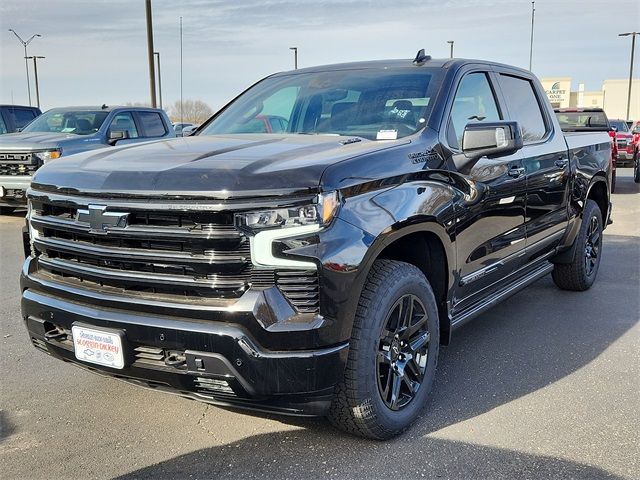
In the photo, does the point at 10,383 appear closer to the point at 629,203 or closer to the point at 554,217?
the point at 554,217

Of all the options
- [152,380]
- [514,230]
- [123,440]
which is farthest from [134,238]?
[514,230]

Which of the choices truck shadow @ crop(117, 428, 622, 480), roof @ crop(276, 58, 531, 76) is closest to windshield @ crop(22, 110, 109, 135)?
roof @ crop(276, 58, 531, 76)

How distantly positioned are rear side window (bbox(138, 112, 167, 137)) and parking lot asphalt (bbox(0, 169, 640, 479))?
7.52m

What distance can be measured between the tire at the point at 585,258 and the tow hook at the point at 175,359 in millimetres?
4099

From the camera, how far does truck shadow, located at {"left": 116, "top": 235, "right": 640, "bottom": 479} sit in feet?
8.95

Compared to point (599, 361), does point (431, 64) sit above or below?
above

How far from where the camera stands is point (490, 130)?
11.0ft

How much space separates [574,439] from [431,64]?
2.34 m

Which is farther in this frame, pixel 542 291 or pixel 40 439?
pixel 542 291

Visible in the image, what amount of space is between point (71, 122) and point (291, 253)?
31.0 ft

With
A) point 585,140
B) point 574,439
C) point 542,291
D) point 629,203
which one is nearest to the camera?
point 574,439

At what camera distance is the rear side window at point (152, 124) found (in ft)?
37.3

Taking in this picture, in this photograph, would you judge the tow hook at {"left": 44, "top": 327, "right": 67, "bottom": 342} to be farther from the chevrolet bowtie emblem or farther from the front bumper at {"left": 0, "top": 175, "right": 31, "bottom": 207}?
the front bumper at {"left": 0, "top": 175, "right": 31, "bottom": 207}

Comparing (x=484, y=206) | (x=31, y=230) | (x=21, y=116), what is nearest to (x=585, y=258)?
(x=484, y=206)
